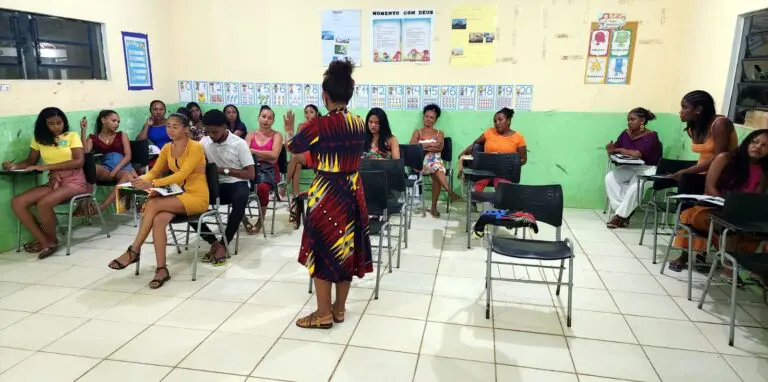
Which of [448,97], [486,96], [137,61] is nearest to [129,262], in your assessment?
[137,61]

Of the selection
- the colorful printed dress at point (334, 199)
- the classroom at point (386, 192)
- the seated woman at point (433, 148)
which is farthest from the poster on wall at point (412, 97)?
the colorful printed dress at point (334, 199)

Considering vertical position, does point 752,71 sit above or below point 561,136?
above

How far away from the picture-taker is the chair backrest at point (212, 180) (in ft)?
12.4

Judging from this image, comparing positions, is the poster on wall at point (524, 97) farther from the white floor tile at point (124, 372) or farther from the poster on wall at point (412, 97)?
the white floor tile at point (124, 372)

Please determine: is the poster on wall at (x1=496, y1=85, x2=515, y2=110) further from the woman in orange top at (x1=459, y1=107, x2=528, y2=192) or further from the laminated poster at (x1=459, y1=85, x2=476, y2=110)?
the woman in orange top at (x1=459, y1=107, x2=528, y2=192)

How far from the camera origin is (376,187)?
351 cm

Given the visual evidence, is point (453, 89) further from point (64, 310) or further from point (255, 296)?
point (64, 310)

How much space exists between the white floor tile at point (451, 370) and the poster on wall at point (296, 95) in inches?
169

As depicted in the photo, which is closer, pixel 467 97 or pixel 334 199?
pixel 334 199

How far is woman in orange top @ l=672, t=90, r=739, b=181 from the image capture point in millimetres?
3744

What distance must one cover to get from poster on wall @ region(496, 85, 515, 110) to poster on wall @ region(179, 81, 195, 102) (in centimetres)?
400

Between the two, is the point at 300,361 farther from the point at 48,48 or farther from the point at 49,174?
the point at 48,48

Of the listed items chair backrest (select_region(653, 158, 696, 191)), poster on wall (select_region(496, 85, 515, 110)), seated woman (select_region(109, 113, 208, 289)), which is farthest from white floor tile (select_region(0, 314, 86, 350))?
chair backrest (select_region(653, 158, 696, 191))

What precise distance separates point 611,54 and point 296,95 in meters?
3.82
